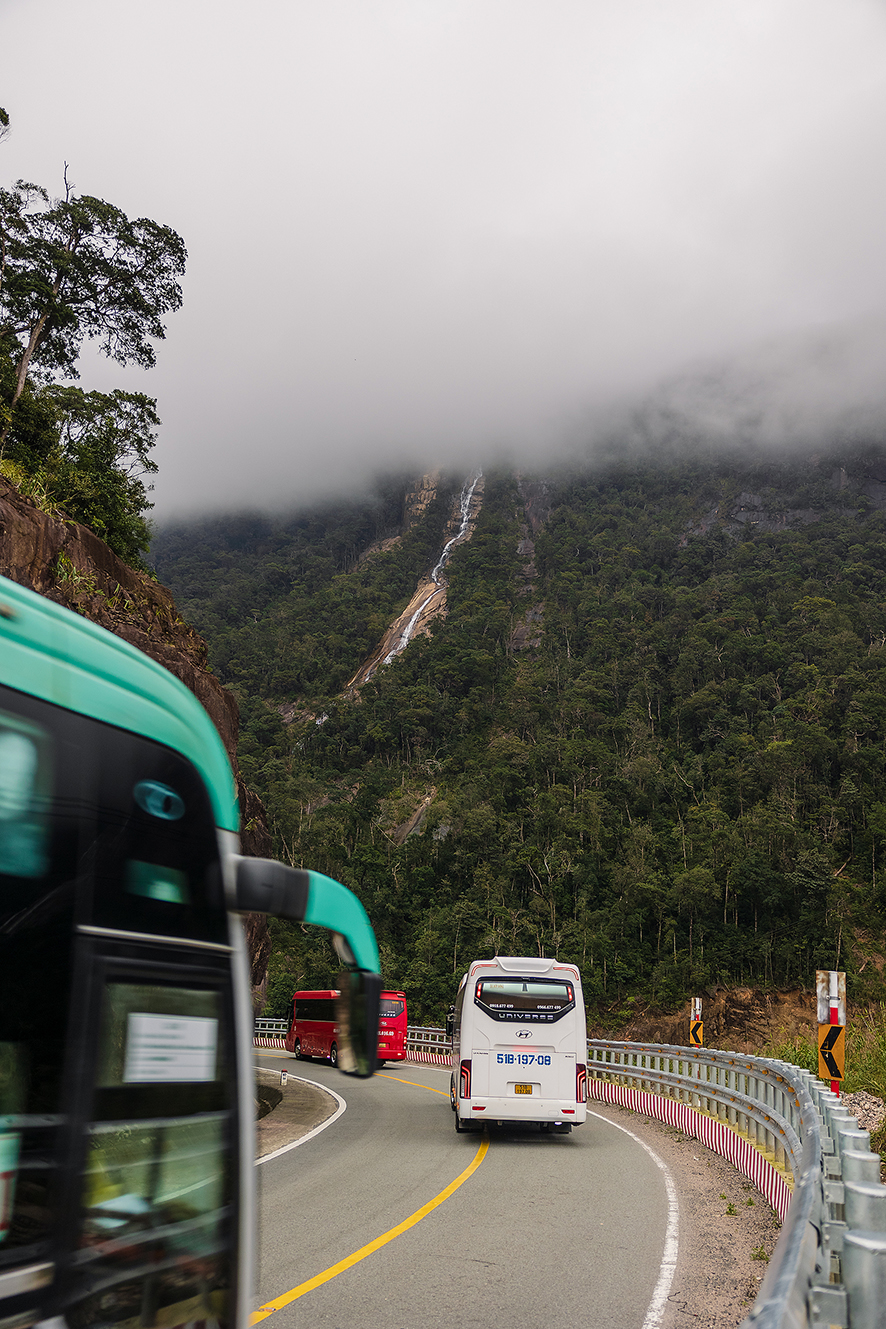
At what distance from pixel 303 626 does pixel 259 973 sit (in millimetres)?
120440

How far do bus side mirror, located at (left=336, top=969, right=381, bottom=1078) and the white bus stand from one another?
36.3 ft

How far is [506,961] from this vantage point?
49.3 feet

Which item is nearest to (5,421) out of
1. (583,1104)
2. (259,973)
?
(259,973)

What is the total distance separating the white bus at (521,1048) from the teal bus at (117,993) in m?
11.8

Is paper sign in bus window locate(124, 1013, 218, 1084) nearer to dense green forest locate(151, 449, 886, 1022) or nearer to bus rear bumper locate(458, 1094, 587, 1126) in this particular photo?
bus rear bumper locate(458, 1094, 587, 1126)

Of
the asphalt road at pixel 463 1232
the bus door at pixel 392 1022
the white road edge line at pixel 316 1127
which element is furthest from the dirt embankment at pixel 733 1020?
the asphalt road at pixel 463 1232

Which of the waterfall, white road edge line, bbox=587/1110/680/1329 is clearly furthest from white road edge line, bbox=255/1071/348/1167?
the waterfall

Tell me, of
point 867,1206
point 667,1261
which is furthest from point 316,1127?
point 867,1206

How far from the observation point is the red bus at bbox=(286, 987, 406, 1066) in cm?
3125

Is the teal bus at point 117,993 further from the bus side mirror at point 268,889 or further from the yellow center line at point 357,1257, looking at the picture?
the yellow center line at point 357,1257

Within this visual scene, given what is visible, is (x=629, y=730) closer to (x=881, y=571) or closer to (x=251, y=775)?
(x=251, y=775)

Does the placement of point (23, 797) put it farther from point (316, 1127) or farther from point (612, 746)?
point (612, 746)

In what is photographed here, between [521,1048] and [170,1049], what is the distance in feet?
40.7

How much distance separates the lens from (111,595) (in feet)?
72.9
